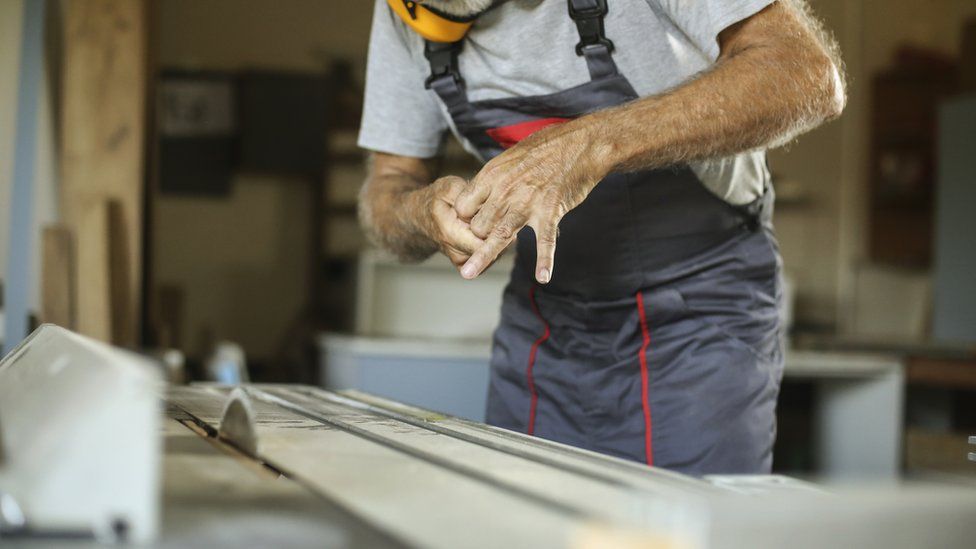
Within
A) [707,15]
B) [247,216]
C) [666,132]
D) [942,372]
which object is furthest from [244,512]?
[247,216]

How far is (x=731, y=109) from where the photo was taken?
970mm

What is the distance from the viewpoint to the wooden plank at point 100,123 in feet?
7.89

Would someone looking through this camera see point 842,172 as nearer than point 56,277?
No

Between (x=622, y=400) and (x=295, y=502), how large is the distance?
77 cm

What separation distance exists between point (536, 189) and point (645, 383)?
0.43 metres

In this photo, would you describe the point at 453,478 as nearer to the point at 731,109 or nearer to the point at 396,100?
the point at 731,109

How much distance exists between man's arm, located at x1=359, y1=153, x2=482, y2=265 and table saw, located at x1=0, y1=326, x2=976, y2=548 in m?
0.34

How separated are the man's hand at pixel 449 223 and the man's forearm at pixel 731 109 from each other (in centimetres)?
16

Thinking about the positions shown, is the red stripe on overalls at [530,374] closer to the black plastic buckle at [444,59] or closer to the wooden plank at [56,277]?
the black plastic buckle at [444,59]

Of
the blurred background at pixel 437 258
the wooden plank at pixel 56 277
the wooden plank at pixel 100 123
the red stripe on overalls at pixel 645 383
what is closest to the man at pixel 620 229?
the red stripe on overalls at pixel 645 383

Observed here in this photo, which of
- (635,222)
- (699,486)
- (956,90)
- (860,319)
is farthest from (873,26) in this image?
(699,486)

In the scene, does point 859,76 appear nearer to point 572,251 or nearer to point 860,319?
point 860,319

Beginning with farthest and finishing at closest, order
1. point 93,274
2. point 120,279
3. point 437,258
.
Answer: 1. point 437,258
2. point 120,279
3. point 93,274

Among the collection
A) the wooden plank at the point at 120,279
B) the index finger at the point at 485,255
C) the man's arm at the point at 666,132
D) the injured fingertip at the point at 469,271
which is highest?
the man's arm at the point at 666,132
